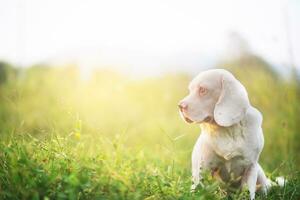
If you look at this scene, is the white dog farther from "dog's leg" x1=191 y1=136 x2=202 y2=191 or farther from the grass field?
the grass field

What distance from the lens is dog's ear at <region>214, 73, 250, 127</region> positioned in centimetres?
362

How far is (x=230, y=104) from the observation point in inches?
144

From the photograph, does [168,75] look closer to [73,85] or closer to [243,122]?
[73,85]

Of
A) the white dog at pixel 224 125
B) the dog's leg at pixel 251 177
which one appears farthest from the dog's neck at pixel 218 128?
the dog's leg at pixel 251 177

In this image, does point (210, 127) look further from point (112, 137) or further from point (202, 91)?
point (112, 137)

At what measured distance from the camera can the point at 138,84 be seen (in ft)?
36.5

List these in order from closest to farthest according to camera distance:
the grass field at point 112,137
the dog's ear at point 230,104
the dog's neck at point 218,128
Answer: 1. the grass field at point 112,137
2. the dog's ear at point 230,104
3. the dog's neck at point 218,128

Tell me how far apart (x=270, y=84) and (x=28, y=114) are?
432cm

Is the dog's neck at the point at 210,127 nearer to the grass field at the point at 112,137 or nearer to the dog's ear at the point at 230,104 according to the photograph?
the dog's ear at the point at 230,104

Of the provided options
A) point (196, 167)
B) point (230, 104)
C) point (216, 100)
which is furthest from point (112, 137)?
point (230, 104)

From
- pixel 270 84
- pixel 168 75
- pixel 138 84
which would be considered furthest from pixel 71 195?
pixel 168 75

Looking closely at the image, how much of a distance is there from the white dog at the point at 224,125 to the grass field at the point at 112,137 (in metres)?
0.19

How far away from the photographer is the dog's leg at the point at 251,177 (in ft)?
12.3

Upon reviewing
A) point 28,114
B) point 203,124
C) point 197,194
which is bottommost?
point 28,114
